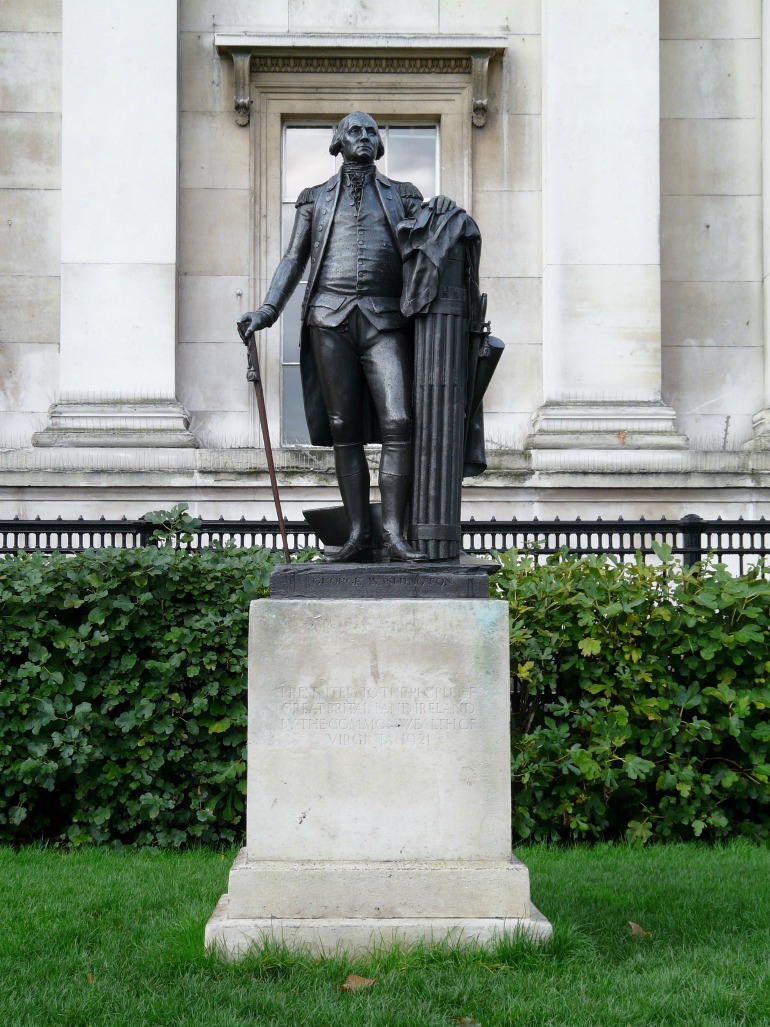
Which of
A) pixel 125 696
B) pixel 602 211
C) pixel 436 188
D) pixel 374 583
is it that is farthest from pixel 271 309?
pixel 436 188

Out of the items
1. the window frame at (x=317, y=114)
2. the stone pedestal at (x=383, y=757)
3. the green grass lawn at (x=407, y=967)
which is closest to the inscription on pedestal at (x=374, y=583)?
the stone pedestal at (x=383, y=757)

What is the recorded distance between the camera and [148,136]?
47.8ft

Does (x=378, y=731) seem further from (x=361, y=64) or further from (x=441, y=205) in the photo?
(x=361, y=64)

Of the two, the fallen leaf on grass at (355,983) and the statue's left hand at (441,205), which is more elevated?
the statue's left hand at (441,205)

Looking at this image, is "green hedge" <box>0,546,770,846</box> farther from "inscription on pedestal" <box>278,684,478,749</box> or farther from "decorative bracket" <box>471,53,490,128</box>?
"decorative bracket" <box>471,53,490,128</box>

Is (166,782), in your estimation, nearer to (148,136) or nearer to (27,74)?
(148,136)

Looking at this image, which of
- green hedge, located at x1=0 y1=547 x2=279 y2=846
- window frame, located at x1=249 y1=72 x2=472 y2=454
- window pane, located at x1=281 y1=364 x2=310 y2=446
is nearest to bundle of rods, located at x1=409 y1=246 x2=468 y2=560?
green hedge, located at x1=0 y1=547 x2=279 y2=846

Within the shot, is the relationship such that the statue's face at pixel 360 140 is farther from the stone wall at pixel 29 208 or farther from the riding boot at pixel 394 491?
the stone wall at pixel 29 208

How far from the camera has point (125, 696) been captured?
7.96 meters

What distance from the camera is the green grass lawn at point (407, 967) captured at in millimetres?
4562

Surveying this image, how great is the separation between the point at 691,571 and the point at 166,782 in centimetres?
386

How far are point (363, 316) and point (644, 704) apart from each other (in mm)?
3456

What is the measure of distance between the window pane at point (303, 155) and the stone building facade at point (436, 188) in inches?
3.8

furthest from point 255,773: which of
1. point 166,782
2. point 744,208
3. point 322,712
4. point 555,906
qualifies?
point 744,208
